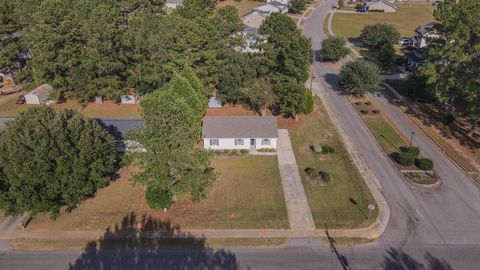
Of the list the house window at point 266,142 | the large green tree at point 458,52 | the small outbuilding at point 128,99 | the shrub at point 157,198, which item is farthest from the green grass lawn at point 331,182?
the small outbuilding at point 128,99

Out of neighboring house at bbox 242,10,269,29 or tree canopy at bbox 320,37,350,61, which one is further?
neighboring house at bbox 242,10,269,29

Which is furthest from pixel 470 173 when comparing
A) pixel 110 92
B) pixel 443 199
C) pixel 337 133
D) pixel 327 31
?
pixel 327 31

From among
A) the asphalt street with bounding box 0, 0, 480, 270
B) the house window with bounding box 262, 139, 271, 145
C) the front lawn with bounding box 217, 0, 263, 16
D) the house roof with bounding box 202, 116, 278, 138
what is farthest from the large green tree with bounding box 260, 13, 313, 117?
the front lawn with bounding box 217, 0, 263, 16

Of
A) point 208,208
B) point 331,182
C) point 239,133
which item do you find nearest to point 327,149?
point 331,182

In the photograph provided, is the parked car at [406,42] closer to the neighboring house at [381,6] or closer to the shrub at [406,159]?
the neighboring house at [381,6]

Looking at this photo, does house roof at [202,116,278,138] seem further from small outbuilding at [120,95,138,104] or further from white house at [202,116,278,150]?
small outbuilding at [120,95,138,104]

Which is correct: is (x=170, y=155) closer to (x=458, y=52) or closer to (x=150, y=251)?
(x=150, y=251)
